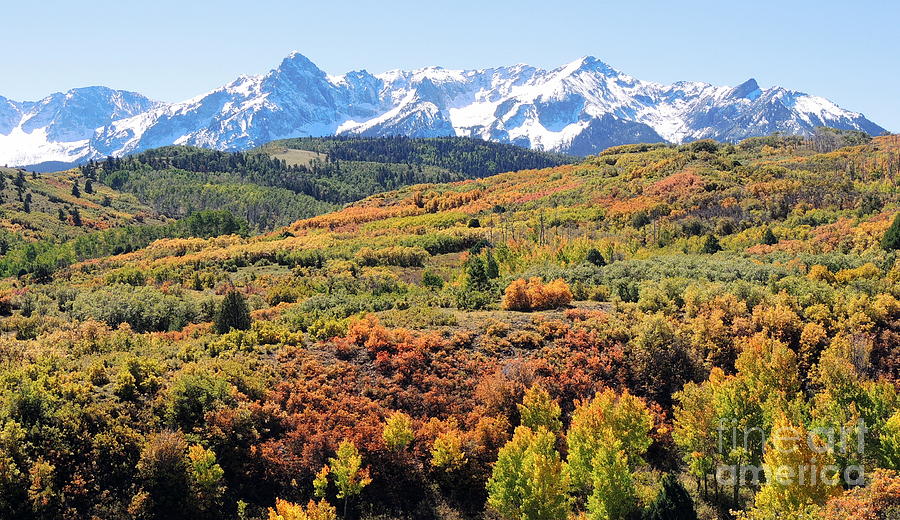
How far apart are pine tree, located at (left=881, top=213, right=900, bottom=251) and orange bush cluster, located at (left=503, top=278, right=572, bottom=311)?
90.5 ft

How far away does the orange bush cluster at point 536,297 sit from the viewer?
4259cm

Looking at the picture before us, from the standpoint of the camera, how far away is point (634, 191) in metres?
98.4

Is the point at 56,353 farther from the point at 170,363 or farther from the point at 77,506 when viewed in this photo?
the point at 77,506

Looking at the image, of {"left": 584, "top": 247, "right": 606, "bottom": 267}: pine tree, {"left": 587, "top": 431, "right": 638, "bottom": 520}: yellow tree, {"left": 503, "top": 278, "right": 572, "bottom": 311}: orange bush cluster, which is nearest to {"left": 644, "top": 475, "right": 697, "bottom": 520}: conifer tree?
{"left": 587, "top": 431, "right": 638, "bottom": 520}: yellow tree

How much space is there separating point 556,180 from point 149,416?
11358cm

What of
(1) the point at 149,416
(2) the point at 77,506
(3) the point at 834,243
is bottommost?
(2) the point at 77,506

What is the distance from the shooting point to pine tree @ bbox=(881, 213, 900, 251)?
4838 centimetres

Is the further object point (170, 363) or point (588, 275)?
point (588, 275)

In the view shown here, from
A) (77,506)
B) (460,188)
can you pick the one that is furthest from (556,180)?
(77,506)

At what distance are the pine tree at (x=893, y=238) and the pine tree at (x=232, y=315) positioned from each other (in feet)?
162

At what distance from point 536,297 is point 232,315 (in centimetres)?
2017

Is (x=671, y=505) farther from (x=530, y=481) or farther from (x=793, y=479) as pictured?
(x=530, y=481)

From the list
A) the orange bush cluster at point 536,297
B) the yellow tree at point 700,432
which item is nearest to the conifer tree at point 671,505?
the yellow tree at point 700,432

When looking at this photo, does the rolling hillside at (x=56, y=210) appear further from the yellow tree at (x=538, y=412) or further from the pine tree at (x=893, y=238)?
the pine tree at (x=893, y=238)
